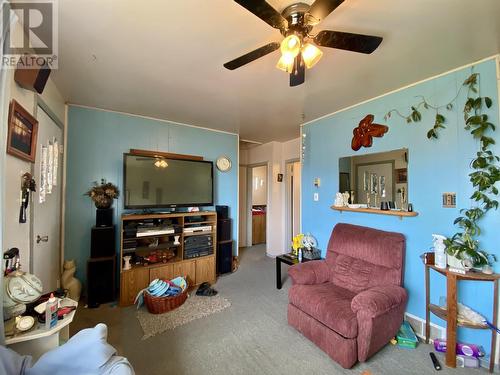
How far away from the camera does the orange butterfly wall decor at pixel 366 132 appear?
2390mm

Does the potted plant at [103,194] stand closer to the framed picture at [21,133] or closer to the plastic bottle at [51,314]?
the framed picture at [21,133]

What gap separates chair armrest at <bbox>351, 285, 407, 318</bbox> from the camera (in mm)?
1605

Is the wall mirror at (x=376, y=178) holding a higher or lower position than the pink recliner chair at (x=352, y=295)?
higher

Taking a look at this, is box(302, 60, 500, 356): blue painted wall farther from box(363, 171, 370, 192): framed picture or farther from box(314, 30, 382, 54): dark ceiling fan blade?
box(314, 30, 382, 54): dark ceiling fan blade

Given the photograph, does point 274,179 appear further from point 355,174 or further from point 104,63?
point 104,63

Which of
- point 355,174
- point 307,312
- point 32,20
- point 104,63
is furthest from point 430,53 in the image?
point 32,20

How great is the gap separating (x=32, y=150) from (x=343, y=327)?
269 centimetres

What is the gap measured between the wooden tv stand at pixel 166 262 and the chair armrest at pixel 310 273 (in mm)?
1419

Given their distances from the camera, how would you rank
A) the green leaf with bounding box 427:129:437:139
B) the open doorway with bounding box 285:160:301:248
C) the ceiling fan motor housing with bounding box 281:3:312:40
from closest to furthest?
the ceiling fan motor housing with bounding box 281:3:312:40
the green leaf with bounding box 427:129:437:139
the open doorway with bounding box 285:160:301:248

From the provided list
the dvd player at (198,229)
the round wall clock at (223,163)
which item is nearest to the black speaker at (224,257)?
the dvd player at (198,229)

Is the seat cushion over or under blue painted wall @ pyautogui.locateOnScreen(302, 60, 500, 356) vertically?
under

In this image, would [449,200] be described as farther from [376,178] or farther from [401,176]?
[376,178]

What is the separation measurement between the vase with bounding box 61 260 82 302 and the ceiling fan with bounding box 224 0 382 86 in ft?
9.16

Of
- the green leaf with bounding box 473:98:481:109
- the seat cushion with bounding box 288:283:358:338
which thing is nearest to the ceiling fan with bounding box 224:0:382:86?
the green leaf with bounding box 473:98:481:109
